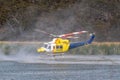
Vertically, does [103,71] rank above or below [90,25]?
above

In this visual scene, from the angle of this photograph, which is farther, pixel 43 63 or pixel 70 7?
pixel 70 7

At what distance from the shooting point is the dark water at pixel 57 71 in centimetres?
2077

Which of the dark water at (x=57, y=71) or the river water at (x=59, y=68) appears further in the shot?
the river water at (x=59, y=68)

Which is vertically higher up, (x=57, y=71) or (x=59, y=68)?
(x=57, y=71)

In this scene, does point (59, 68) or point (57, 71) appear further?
point (59, 68)

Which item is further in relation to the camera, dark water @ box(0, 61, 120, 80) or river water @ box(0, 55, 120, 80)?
river water @ box(0, 55, 120, 80)

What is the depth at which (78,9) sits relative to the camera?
4612 centimetres

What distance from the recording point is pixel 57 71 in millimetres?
23047

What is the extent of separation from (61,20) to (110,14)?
417 cm

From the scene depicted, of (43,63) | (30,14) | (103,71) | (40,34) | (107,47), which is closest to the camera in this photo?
(103,71)

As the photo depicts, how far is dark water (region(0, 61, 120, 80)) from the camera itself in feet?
68.1

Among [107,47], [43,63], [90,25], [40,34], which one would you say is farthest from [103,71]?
[90,25]

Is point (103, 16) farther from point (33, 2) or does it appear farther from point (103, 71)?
point (103, 71)

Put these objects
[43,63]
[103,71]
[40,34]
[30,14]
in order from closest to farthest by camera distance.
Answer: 1. [103,71]
2. [43,63]
3. [40,34]
4. [30,14]
